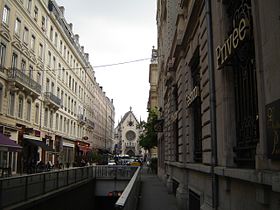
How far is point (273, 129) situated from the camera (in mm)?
4746

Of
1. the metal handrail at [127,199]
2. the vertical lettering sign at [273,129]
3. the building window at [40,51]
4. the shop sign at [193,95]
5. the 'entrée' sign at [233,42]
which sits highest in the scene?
the building window at [40,51]

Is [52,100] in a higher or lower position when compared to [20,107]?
higher

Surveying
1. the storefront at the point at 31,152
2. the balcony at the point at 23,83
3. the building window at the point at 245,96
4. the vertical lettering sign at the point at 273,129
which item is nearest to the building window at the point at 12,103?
the balcony at the point at 23,83

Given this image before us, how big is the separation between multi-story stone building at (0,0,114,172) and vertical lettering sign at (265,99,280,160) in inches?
952

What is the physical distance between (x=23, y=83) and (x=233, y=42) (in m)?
25.6

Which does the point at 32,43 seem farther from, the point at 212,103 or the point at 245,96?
the point at 245,96

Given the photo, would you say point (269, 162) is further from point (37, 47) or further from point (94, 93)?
point (94, 93)

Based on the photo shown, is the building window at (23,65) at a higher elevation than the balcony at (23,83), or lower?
higher

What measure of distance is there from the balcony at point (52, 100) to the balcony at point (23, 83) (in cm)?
326

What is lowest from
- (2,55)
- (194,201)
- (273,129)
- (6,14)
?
(194,201)

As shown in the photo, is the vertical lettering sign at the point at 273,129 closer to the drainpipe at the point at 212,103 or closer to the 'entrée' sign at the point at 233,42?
the 'entrée' sign at the point at 233,42

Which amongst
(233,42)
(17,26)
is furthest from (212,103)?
(17,26)

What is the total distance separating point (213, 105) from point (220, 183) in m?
1.92

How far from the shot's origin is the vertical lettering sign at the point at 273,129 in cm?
463
